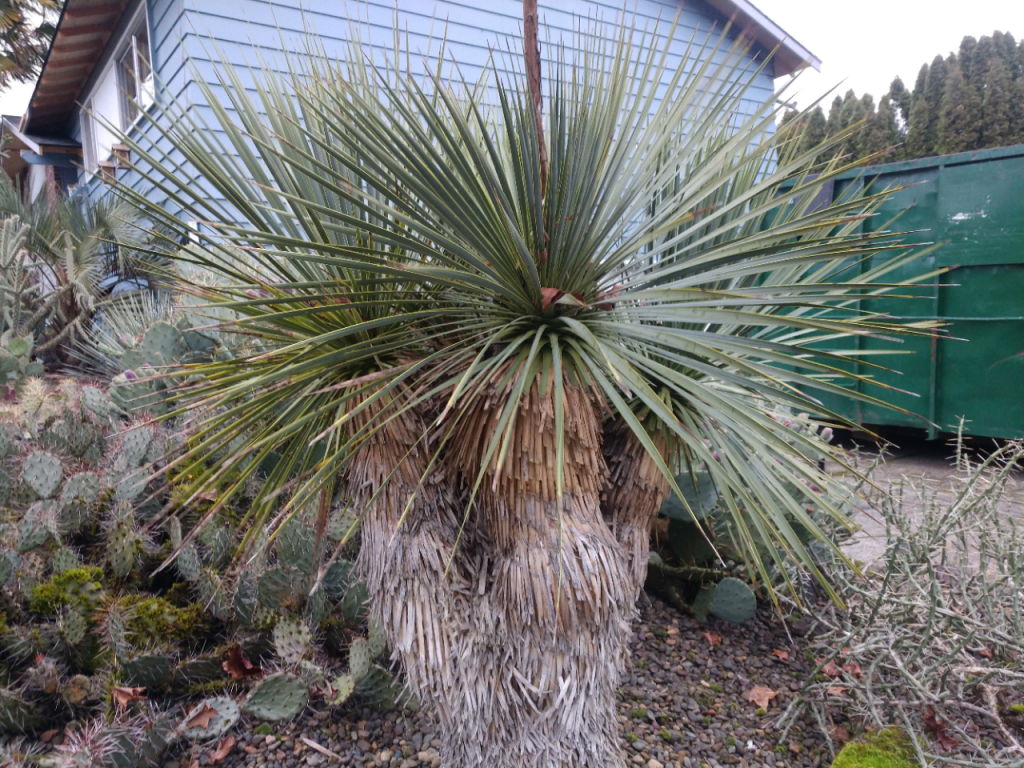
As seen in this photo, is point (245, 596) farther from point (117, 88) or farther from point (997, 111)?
point (997, 111)

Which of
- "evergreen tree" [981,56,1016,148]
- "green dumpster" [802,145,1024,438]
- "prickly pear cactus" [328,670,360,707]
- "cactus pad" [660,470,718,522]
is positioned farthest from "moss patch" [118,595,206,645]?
"evergreen tree" [981,56,1016,148]

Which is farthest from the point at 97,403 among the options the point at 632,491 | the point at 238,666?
the point at 632,491

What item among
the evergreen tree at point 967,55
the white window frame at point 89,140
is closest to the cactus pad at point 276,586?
the white window frame at point 89,140

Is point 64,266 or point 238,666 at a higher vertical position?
Answer: point 64,266

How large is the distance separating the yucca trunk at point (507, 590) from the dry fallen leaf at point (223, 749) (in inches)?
33.7

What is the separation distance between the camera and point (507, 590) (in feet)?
5.78

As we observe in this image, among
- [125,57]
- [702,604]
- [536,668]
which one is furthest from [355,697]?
[125,57]

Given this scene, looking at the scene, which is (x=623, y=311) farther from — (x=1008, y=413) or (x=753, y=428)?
(x=1008, y=413)

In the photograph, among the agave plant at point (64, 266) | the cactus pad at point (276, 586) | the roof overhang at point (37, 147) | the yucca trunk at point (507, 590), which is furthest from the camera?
the roof overhang at point (37, 147)

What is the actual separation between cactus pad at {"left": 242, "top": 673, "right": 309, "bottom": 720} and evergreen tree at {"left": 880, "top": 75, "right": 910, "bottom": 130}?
12.7 m

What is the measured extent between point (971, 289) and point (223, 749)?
20.0 ft

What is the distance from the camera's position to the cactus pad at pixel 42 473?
117 inches

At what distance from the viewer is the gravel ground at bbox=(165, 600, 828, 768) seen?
226 centimetres

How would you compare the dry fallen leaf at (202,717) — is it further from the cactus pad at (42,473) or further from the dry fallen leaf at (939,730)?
the dry fallen leaf at (939,730)
